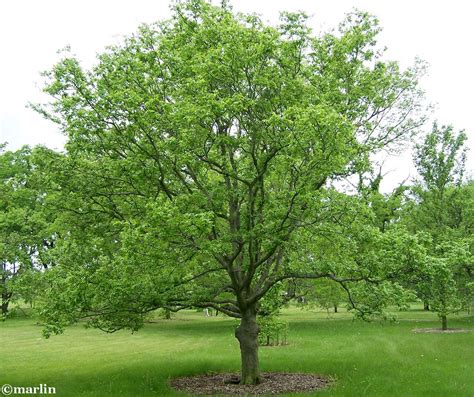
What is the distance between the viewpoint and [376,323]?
116 feet

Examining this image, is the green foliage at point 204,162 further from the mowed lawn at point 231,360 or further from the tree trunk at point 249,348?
the mowed lawn at point 231,360

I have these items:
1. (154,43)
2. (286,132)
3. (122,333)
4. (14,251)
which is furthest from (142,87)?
(122,333)

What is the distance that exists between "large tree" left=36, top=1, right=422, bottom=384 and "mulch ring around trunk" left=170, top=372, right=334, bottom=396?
2.26 ft

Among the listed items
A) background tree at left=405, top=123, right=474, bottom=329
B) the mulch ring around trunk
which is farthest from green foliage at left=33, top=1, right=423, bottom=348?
background tree at left=405, top=123, right=474, bottom=329

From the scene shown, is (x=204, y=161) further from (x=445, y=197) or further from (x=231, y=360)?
(x=445, y=197)

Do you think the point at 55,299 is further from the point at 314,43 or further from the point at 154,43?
the point at 314,43

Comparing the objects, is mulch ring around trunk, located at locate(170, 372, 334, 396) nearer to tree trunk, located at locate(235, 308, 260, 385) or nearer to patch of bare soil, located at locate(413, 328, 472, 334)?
tree trunk, located at locate(235, 308, 260, 385)

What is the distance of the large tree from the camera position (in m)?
11.6

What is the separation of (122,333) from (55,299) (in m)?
21.8

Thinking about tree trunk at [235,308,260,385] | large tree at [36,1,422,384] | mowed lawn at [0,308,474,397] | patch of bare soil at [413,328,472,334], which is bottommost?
mowed lawn at [0,308,474,397]

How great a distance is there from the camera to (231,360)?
64.7ft

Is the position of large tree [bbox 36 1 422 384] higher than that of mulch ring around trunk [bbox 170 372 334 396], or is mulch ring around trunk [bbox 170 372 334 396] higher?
large tree [bbox 36 1 422 384]

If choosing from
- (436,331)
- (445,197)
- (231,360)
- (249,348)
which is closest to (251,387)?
(249,348)

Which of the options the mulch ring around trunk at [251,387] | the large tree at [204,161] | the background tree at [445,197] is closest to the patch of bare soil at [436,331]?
the background tree at [445,197]
